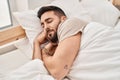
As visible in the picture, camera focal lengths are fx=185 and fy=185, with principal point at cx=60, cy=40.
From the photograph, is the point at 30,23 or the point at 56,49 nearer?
the point at 56,49

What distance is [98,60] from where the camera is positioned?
1.18m

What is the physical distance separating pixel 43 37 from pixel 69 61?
331 mm

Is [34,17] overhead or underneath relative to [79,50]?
overhead

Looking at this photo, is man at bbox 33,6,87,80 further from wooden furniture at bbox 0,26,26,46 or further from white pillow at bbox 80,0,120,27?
white pillow at bbox 80,0,120,27

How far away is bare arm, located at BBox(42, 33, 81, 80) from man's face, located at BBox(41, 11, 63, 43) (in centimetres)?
15

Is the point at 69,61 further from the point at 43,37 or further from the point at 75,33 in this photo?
the point at 43,37

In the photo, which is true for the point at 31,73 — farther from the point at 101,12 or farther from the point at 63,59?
the point at 101,12

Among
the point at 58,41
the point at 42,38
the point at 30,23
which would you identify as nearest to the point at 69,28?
the point at 58,41

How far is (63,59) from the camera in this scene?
3.87 feet

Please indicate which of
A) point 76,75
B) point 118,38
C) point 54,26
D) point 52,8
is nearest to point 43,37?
point 54,26

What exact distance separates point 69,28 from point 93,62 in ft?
0.96

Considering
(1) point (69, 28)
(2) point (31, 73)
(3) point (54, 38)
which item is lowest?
(2) point (31, 73)

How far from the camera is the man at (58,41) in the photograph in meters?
1.18

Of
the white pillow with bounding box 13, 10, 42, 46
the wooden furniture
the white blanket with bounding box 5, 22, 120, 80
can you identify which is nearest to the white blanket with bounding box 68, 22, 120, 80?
the white blanket with bounding box 5, 22, 120, 80
